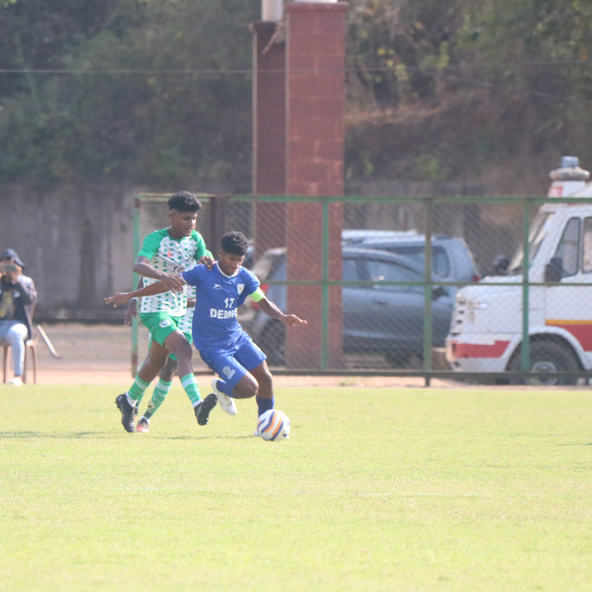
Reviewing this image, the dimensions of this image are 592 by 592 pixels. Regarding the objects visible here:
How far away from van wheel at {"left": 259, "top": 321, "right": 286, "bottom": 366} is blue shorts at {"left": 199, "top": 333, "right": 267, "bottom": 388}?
6239 mm

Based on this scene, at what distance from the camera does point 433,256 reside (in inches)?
596

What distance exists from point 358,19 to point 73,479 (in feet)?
73.8

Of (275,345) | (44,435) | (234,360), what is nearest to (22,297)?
(275,345)

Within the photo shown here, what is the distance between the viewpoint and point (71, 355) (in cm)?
1783

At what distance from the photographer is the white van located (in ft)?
43.1

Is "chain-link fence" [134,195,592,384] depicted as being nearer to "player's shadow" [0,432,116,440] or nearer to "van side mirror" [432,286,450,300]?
"van side mirror" [432,286,450,300]

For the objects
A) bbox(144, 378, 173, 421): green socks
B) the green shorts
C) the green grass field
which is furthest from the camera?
bbox(144, 378, 173, 421): green socks

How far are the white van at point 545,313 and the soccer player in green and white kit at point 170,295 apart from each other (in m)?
5.58

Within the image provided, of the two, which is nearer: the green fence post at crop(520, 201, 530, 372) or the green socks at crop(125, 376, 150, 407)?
the green socks at crop(125, 376, 150, 407)

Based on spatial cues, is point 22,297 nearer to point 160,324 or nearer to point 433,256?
point 160,324

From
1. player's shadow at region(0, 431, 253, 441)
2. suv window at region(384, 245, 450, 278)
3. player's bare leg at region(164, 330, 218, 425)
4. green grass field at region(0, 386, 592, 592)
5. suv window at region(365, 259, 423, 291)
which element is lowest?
player's shadow at region(0, 431, 253, 441)

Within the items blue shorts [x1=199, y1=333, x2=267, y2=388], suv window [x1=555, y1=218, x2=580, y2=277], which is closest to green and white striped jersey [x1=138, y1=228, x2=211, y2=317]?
blue shorts [x1=199, y1=333, x2=267, y2=388]

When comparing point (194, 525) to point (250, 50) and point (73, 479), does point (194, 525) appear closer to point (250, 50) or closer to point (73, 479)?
point (73, 479)

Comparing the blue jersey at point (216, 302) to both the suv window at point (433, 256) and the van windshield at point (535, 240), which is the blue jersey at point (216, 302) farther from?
the suv window at point (433, 256)
